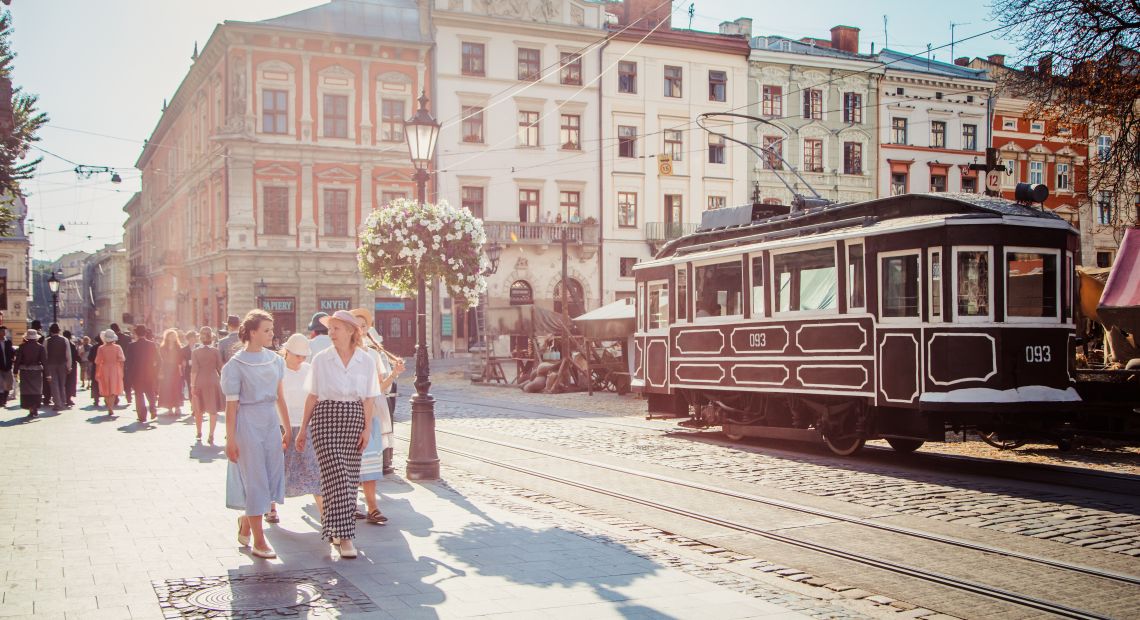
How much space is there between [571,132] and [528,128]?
210 cm

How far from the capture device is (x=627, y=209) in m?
49.2

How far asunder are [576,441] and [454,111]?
106ft

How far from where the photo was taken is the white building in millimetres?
48781

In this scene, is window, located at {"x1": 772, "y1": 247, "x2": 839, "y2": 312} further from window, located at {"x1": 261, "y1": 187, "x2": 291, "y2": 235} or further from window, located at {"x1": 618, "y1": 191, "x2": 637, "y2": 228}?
window, located at {"x1": 618, "y1": 191, "x2": 637, "y2": 228}

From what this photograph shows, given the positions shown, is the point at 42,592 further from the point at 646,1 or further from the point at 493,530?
the point at 646,1

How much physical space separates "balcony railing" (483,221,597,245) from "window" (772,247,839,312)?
103ft

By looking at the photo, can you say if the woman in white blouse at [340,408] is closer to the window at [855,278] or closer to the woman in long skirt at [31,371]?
the window at [855,278]

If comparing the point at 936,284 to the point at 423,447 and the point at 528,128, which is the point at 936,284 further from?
the point at 528,128

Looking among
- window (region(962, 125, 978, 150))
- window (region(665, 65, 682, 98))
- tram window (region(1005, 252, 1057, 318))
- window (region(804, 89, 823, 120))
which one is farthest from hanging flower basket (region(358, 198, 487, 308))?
window (region(962, 125, 978, 150))

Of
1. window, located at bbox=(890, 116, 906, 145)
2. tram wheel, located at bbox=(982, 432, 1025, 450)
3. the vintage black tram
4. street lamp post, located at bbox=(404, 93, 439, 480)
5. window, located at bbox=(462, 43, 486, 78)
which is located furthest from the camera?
window, located at bbox=(890, 116, 906, 145)

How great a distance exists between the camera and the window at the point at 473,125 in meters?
46.5

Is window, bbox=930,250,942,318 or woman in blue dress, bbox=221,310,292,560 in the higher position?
window, bbox=930,250,942,318

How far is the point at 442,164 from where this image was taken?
1831 inches

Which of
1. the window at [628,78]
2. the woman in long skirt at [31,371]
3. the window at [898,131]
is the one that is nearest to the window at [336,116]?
the window at [628,78]
